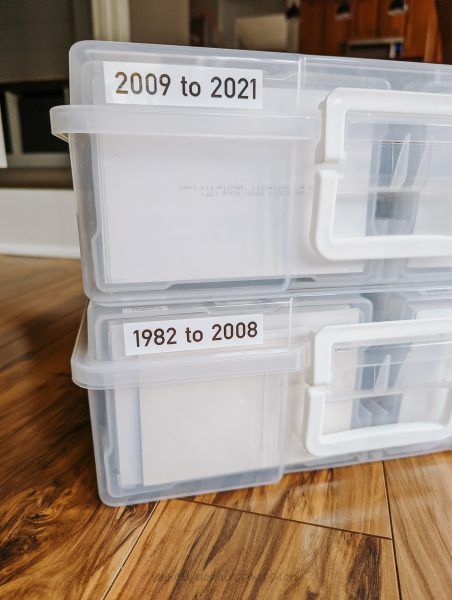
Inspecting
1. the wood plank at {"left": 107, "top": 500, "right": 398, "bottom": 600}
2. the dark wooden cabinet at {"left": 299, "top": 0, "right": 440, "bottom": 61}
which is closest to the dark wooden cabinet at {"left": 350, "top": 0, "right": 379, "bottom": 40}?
the dark wooden cabinet at {"left": 299, "top": 0, "right": 440, "bottom": 61}

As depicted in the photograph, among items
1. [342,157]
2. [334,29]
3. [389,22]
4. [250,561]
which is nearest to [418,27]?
[389,22]

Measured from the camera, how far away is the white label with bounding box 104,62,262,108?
1.15 feet

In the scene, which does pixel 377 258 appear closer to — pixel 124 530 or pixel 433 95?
pixel 433 95

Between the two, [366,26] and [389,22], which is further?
[366,26]

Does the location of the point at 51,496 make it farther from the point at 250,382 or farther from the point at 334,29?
the point at 334,29

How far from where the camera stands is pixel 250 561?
14.4 inches

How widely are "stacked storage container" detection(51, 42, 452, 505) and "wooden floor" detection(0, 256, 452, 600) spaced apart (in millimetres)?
31

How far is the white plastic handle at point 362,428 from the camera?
43cm

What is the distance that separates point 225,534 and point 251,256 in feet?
0.80

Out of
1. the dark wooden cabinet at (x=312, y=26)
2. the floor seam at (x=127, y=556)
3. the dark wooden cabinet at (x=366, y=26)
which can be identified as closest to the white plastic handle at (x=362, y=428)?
the floor seam at (x=127, y=556)

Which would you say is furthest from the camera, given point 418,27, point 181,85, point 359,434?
point 418,27

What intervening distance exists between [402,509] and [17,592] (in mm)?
334

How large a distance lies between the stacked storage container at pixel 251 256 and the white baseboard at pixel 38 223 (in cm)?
134

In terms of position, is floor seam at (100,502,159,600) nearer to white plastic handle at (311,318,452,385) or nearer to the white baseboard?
white plastic handle at (311,318,452,385)
